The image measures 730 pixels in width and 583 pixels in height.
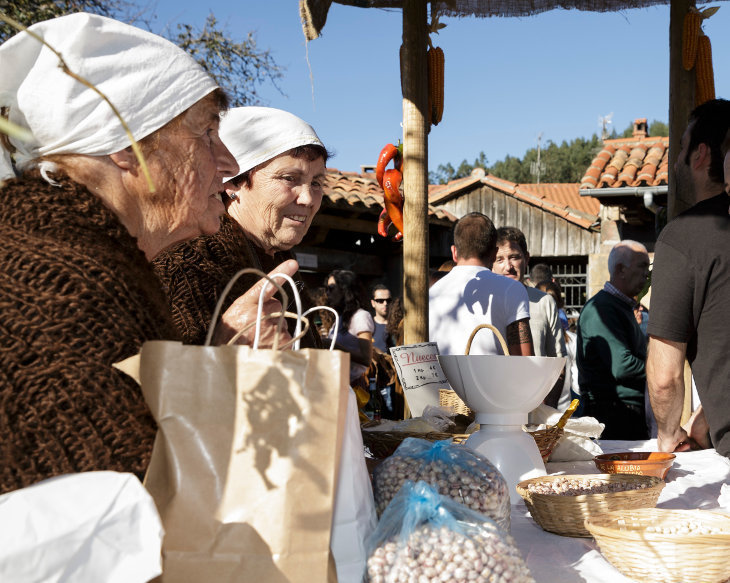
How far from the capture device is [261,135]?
79.4 inches

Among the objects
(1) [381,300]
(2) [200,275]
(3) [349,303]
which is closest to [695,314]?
(2) [200,275]

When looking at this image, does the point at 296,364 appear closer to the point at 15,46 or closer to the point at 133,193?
the point at 133,193

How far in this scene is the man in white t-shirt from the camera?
361 centimetres

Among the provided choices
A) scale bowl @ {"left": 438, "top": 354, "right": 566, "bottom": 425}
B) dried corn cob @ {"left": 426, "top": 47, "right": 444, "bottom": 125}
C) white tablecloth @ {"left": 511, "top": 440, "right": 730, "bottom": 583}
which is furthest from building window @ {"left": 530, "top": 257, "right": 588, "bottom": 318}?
scale bowl @ {"left": 438, "top": 354, "right": 566, "bottom": 425}

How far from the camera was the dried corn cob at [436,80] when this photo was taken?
309cm

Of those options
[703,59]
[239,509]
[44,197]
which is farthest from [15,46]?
[703,59]

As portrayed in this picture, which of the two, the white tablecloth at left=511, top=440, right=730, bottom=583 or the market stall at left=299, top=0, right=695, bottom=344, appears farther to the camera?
the market stall at left=299, top=0, right=695, bottom=344

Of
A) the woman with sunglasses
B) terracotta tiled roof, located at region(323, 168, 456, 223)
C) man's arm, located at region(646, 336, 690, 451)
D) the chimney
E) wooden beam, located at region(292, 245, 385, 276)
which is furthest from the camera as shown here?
the chimney

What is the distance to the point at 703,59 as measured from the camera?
3104mm

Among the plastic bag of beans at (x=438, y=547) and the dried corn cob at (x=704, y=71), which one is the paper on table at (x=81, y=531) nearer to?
the plastic bag of beans at (x=438, y=547)

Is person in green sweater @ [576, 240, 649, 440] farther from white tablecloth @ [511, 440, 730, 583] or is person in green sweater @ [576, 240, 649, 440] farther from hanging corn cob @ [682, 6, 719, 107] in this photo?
white tablecloth @ [511, 440, 730, 583]

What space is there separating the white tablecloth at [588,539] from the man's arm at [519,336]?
1.21 m

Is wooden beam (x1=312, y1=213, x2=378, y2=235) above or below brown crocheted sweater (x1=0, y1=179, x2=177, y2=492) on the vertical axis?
above

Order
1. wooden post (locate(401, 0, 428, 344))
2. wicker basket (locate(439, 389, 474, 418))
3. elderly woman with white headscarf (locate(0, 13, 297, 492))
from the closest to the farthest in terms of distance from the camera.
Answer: elderly woman with white headscarf (locate(0, 13, 297, 492)), wicker basket (locate(439, 389, 474, 418)), wooden post (locate(401, 0, 428, 344))
